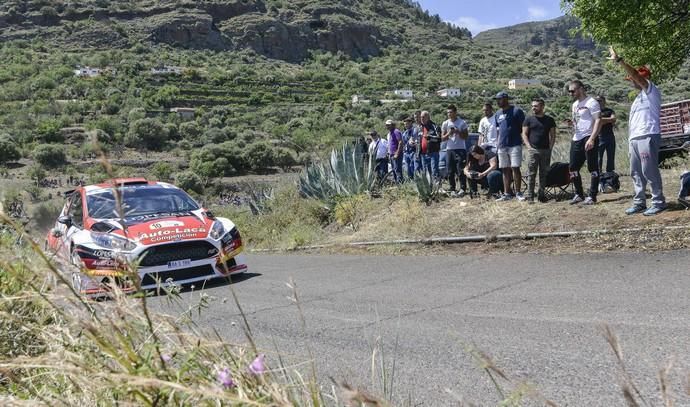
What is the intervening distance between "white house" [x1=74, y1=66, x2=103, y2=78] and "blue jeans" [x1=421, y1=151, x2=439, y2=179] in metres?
72.5

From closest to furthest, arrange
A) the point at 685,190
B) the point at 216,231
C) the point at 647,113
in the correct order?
the point at 647,113 < the point at 216,231 < the point at 685,190

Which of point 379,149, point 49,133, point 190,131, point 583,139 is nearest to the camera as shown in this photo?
point 583,139

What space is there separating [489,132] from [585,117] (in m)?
2.98

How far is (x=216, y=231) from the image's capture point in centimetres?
848

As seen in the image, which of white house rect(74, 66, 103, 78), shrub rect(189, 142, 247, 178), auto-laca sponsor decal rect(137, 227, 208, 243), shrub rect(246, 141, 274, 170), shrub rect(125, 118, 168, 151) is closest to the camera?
auto-laca sponsor decal rect(137, 227, 208, 243)

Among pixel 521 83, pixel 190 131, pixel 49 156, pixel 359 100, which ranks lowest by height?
pixel 49 156

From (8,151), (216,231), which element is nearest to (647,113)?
(216,231)

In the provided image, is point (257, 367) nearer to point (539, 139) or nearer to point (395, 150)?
point (539, 139)

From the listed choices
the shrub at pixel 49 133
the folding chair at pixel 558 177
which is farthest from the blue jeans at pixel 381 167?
the shrub at pixel 49 133

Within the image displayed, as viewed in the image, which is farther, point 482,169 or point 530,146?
point 482,169

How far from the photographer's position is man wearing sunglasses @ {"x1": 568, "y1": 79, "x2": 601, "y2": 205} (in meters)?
9.68

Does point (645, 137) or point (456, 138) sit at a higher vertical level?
point (456, 138)

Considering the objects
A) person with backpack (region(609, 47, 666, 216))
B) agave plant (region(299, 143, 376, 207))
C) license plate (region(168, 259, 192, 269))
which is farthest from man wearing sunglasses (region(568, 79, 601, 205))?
license plate (region(168, 259, 192, 269))

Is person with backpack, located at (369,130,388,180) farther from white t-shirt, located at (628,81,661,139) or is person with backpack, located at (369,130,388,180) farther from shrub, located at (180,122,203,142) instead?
shrub, located at (180,122,203,142)
